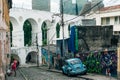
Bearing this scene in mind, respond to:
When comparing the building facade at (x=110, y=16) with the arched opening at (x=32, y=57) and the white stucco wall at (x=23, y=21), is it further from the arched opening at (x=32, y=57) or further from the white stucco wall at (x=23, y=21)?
the arched opening at (x=32, y=57)

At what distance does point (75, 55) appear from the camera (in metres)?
30.7

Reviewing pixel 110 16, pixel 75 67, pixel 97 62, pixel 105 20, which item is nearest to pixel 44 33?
pixel 105 20

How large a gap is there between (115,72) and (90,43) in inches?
385

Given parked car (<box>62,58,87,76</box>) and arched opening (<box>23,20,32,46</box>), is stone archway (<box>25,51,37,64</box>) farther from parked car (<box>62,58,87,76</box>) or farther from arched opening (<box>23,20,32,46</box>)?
parked car (<box>62,58,87,76</box>)

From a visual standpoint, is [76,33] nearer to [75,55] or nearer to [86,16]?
[75,55]

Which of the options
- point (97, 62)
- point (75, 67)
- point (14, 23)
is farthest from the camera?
point (14, 23)

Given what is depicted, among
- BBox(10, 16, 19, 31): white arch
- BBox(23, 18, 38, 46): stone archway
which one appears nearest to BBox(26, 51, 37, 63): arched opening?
BBox(23, 18, 38, 46): stone archway

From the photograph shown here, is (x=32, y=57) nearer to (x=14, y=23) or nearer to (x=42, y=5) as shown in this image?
(x=14, y=23)

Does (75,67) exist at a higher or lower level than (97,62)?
lower

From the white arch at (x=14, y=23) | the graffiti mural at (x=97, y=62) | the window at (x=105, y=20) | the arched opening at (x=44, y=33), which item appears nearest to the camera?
the graffiti mural at (x=97, y=62)

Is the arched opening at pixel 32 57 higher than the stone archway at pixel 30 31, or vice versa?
the stone archway at pixel 30 31

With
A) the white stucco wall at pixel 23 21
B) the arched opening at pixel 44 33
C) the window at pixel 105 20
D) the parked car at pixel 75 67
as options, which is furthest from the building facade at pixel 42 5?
the parked car at pixel 75 67

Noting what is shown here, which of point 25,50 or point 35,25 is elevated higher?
point 35,25

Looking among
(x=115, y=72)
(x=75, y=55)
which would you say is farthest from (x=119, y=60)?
(x=75, y=55)
